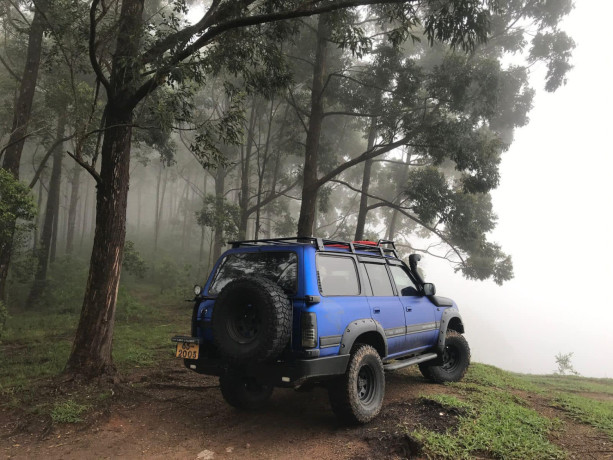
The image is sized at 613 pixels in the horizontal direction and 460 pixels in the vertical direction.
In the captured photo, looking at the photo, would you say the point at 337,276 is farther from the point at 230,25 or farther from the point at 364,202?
the point at 364,202

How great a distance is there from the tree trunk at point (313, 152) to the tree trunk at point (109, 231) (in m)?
6.33

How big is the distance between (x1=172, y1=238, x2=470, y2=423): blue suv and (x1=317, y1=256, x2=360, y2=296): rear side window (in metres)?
0.01

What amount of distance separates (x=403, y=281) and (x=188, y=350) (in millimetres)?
3133

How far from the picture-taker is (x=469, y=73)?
13.0 meters

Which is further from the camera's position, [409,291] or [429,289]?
[429,289]

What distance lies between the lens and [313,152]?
1255 centimetres

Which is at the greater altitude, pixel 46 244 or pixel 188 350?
pixel 46 244

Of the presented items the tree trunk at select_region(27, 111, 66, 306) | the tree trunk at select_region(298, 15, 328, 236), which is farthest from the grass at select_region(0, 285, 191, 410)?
the tree trunk at select_region(298, 15, 328, 236)

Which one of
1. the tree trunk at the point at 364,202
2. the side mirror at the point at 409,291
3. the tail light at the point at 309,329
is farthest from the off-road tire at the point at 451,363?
the tree trunk at the point at 364,202

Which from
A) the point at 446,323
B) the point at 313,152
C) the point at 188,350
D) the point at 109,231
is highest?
the point at 313,152

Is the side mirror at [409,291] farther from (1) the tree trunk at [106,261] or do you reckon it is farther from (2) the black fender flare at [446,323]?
(1) the tree trunk at [106,261]

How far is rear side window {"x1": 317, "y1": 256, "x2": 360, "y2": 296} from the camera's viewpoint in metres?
4.38

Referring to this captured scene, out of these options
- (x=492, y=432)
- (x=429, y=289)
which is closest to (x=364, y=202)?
(x=429, y=289)

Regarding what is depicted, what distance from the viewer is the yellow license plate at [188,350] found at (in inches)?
175
